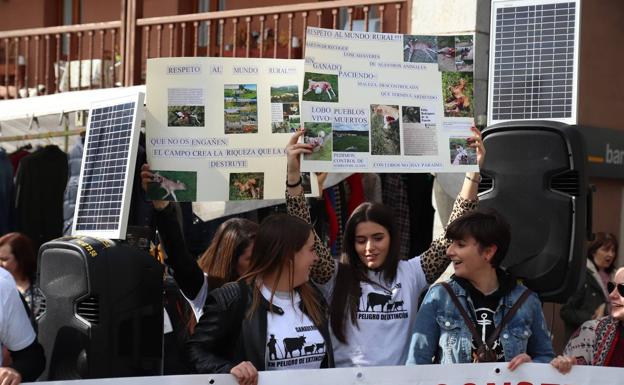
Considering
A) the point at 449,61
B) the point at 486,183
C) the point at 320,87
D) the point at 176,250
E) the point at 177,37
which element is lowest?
the point at 176,250

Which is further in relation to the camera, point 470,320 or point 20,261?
point 20,261

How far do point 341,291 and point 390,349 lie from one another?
0.32 metres

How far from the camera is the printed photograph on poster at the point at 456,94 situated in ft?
18.0

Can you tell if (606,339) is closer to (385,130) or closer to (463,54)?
(385,130)

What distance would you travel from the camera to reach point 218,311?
4.28m

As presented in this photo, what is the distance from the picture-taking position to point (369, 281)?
488 centimetres

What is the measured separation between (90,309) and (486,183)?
2602 mm

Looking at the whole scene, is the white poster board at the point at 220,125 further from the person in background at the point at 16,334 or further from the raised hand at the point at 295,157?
the person in background at the point at 16,334

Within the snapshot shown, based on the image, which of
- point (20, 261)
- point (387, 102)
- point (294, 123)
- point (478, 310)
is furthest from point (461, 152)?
point (20, 261)

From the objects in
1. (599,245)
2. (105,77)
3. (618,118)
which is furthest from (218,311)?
(105,77)

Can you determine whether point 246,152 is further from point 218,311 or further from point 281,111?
point 218,311

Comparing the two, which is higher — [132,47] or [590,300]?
[132,47]

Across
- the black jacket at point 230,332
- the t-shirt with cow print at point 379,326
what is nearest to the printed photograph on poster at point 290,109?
the t-shirt with cow print at point 379,326

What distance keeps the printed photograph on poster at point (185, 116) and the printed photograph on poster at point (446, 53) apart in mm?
1177
